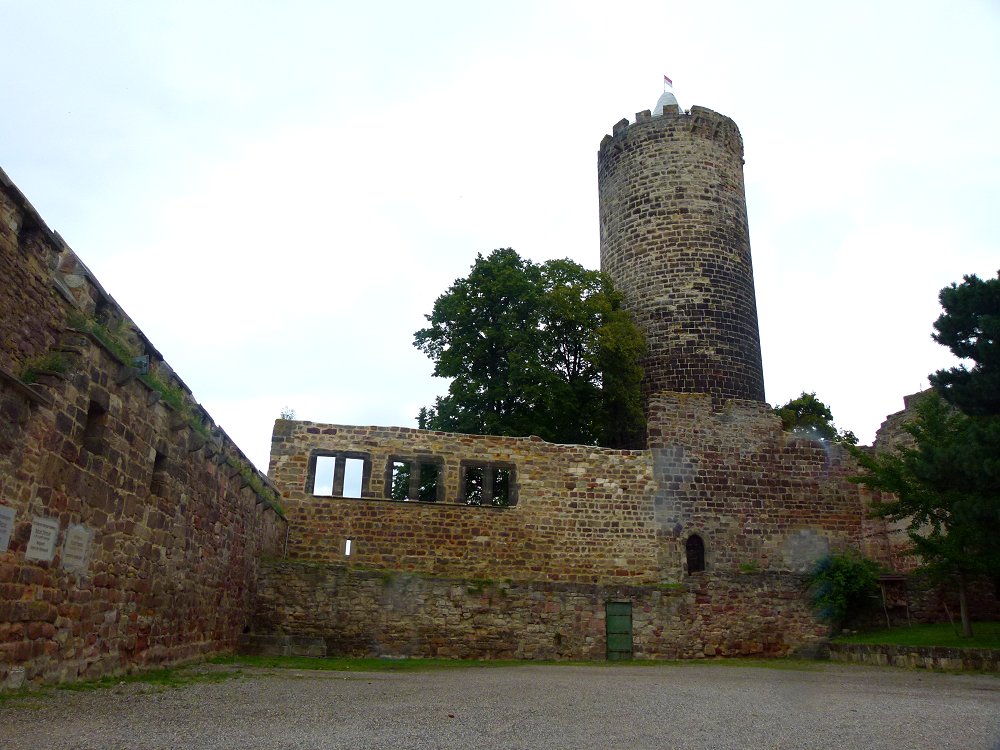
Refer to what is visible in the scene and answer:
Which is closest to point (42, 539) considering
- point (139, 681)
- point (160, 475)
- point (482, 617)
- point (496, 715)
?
point (139, 681)

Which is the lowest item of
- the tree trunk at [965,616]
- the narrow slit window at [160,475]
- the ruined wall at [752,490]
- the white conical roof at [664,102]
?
the tree trunk at [965,616]

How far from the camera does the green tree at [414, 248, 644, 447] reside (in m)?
22.1

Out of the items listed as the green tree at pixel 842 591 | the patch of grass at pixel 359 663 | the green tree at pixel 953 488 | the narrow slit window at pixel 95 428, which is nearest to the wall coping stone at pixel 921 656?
the green tree at pixel 842 591

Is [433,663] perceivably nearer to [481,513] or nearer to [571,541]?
[481,513]

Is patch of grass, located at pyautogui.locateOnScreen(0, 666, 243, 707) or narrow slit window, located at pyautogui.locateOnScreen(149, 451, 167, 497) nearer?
patch of grass, located at pyautogui.locateOnScreen(0, 666, 243, 707)

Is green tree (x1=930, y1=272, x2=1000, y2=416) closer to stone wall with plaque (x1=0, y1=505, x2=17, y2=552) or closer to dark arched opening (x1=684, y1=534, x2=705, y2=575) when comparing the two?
Answer: dark arched opening (x1=684, y1=534, x2=705, y2=575)

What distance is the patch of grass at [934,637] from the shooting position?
13602 millimetres

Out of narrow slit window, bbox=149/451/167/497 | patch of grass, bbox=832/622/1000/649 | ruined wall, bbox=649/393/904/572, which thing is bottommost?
patch of grass, bbox=832/622/1000/649

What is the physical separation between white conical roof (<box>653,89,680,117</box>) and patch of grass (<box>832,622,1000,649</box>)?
1732 cm

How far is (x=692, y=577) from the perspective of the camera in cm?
1684

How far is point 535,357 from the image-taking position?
22.2m

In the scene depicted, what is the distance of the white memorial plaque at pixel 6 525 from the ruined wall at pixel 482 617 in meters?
7.56

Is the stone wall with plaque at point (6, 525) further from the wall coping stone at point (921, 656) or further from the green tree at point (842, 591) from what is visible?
the green tree at point (842, 591)

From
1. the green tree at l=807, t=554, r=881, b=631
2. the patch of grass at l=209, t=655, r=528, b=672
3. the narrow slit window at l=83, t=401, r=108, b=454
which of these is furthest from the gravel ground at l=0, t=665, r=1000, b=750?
the green tree at l=807, t=554, r=881, b=631
